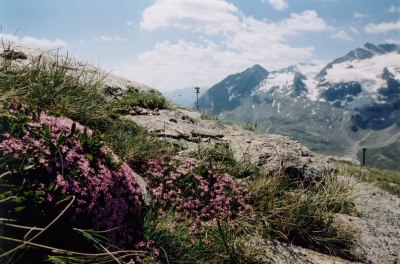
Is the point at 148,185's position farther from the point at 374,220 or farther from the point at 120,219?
the point at 374,220

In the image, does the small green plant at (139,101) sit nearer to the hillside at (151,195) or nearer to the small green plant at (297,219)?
the hillside at (151,195)

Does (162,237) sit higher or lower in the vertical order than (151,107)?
lower

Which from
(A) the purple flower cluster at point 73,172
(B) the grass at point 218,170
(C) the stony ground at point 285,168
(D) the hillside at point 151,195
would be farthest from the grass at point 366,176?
(A) the purple flower cluster at point 73,172

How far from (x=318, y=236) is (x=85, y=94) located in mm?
6255

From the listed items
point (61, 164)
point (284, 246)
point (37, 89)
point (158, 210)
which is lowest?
point (284, 246)

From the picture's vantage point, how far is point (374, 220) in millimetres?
10227

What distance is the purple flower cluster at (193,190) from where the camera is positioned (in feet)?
25.4

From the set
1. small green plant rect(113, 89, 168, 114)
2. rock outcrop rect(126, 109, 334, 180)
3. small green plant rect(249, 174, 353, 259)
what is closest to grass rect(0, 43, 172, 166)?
rock outcrop rect(126, 109, 334, 180)

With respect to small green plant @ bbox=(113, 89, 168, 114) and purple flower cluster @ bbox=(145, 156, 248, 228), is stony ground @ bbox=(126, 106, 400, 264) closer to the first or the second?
small green plant @ bbox=(113, 89, 168, 114)

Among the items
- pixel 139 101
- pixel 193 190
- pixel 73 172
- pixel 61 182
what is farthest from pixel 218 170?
pixel 139 101

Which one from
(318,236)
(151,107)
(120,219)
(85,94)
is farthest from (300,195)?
(151,107)

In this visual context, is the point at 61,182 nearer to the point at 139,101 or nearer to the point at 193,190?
the point at 193,190

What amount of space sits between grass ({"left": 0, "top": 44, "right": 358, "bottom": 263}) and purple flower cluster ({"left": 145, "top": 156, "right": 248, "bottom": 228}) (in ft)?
0.96

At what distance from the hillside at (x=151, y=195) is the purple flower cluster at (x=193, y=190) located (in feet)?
0.09
